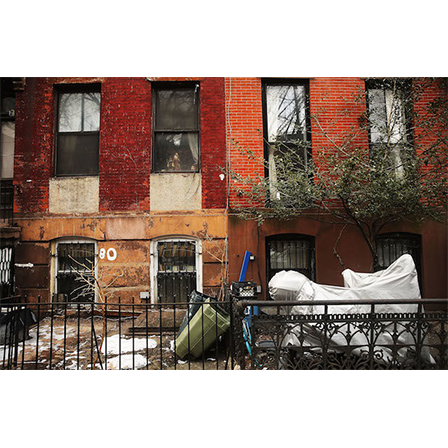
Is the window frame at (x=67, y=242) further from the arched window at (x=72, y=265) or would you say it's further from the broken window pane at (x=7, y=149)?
the broken window pane at (x=7, y=149)

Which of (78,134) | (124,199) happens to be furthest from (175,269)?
(78,134)

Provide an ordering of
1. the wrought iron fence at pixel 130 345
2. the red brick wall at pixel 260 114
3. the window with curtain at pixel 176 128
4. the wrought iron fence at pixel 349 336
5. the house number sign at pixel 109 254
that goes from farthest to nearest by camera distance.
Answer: the window with curtain at pixel 176 128 < the house number sign at pixel 109 254 < the red brick wall at pixel 260 114 < the wrought iron fence at pixel 130 345 < the wrought iron fence at pixel 349 336

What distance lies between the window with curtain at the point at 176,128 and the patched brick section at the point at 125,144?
0.24 m

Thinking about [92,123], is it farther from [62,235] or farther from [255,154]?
[255,154]

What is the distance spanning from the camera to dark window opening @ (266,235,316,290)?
23.7 ft

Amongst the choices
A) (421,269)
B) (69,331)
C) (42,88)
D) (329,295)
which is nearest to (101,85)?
(42,88)

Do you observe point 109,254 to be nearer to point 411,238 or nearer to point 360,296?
point 360,296

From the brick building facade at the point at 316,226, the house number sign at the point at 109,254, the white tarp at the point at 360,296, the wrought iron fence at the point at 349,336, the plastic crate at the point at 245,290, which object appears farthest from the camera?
the house number sign at the point at 109,254

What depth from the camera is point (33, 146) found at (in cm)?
739

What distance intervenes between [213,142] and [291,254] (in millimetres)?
3071

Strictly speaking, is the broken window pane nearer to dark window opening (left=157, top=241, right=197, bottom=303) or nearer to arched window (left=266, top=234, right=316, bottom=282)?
dark window opening (left=157, top=241, right=197, bottom=303)

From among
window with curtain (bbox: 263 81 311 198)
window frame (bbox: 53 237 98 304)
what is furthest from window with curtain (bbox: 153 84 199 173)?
window frame (bbox: 53 237 98 304)

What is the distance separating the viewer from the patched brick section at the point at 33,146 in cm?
732

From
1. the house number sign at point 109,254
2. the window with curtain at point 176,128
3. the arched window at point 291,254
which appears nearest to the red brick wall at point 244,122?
A: the window with curtain at point 176,128
